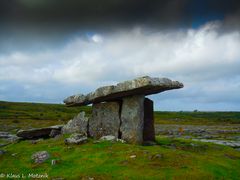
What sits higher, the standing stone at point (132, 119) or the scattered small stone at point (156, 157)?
the standing stone at point (132, 119)

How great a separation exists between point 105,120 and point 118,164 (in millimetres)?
10722

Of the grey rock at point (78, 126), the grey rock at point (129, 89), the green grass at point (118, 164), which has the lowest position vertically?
the green grass at point (118, 164)

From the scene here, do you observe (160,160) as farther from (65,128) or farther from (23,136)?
(23,136)

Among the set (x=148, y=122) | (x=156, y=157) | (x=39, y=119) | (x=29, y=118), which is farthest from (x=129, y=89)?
(x=29, y=118)

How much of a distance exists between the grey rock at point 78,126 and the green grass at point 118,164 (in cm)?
616

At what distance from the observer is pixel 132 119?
29.1 metres

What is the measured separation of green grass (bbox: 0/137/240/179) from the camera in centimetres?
1892

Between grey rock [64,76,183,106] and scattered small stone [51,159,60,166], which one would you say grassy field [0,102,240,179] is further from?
grey rock [64,76,183,106]

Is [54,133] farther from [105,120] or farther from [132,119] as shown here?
[132,119]

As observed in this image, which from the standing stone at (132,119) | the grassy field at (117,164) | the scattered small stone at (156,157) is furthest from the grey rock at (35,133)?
the scattered small stone at (156,157)

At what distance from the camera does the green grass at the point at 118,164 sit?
18.9m

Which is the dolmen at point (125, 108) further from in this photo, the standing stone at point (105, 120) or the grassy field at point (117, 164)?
the grassy field at point (117, 164)

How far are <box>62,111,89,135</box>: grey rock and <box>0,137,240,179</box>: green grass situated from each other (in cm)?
616

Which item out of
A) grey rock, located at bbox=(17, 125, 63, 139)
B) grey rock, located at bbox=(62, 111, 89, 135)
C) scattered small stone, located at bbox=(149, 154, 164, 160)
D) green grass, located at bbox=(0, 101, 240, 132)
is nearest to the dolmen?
grey rock, located at bbox=(62, 111, 89, 135)
